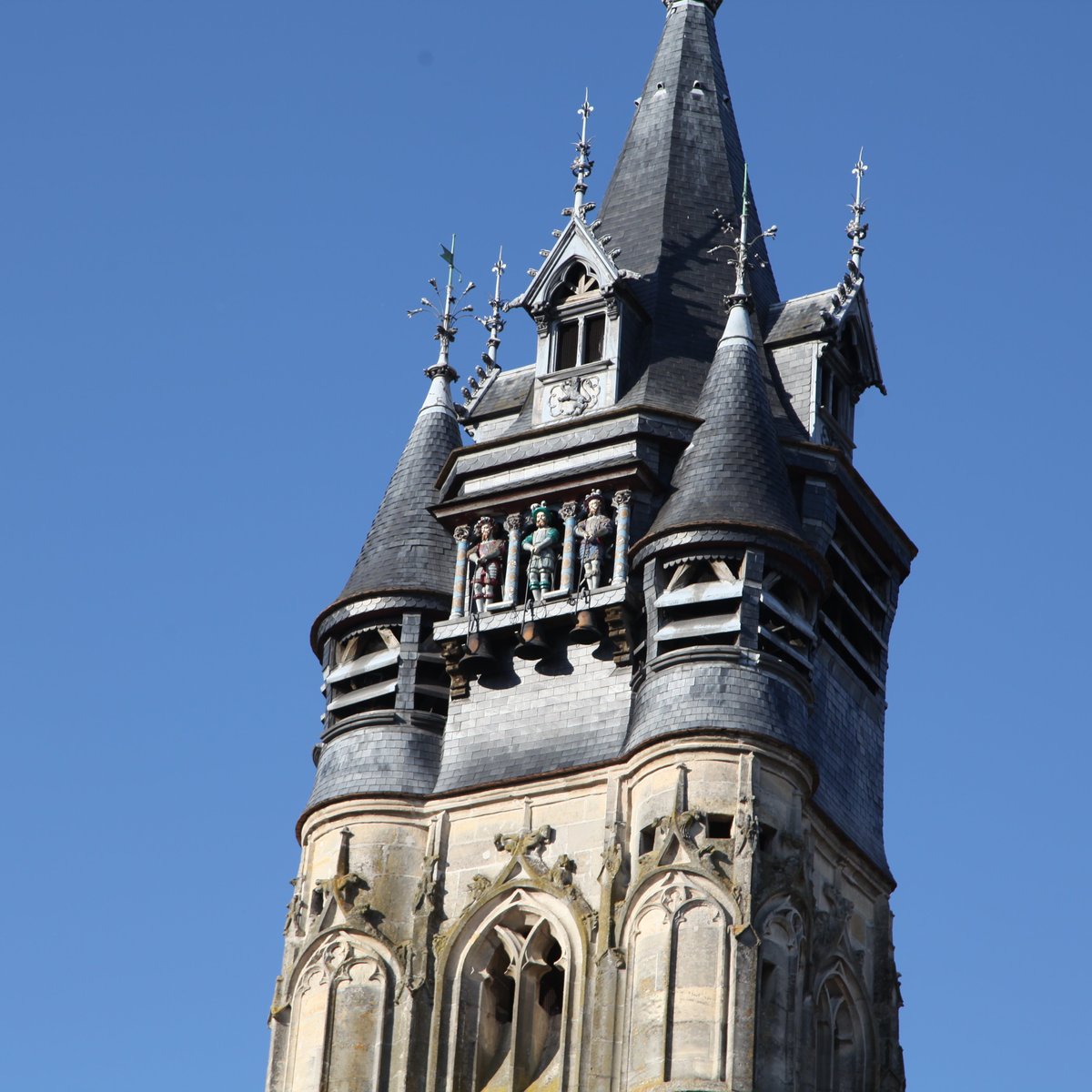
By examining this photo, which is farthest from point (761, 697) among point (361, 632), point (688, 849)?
point (361, 632)

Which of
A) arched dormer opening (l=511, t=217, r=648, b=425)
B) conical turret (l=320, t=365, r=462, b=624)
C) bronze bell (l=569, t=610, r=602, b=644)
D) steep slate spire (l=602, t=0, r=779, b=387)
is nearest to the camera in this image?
bronze bell (l=569, t=610, r=602, b=644)

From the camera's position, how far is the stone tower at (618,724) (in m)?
49.2

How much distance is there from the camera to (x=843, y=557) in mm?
55312

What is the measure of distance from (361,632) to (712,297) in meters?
9.01

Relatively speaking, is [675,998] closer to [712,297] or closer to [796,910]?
[796,910]

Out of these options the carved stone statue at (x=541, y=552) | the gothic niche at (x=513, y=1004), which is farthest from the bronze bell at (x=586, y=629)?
the gothic niche at (x=513, y=1004)

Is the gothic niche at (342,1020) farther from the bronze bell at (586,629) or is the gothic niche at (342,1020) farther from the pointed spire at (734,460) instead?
the pointed spire at (734,460)

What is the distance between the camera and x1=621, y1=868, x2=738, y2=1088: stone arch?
47312 mm

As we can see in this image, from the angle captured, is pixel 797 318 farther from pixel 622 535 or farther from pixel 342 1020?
pixel 342 1020

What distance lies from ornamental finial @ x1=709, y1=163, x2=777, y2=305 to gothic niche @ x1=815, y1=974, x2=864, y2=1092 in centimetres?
1236

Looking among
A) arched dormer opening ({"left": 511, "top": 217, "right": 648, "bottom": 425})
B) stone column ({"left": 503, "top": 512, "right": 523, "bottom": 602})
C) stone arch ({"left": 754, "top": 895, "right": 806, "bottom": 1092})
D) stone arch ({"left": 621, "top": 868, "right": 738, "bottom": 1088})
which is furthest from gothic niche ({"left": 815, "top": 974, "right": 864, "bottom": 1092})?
arched dormer opening ({"left": 511, "top": 217, "right": 648, "bottom": 425})

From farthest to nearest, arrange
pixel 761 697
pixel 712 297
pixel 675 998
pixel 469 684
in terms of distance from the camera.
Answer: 1. pixel 712 297
2. pixel 469 684
3. pixel 761 697
4. pixel 675 998

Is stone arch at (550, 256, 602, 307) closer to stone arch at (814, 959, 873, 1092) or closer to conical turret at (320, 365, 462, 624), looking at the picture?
conical turret at (320, 365, 462, 624)

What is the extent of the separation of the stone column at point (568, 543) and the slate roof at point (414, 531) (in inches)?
89.6
